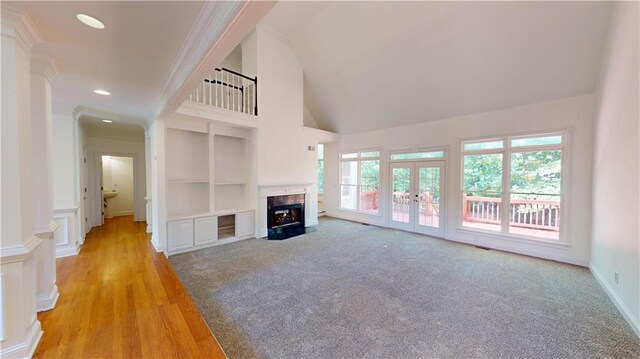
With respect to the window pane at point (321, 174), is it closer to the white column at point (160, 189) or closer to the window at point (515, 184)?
the window at point (515, 184)

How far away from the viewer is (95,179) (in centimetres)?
613

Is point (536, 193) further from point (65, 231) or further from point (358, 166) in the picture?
point (65, 231)

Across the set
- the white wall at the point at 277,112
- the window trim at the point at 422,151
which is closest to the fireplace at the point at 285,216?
the white wall at the point at 277,112

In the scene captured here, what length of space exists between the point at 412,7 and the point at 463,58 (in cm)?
128

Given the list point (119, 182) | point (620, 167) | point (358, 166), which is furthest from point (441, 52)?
point (119, 182)

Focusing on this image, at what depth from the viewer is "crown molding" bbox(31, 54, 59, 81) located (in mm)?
2156

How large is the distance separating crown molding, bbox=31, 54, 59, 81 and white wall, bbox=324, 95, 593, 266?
619cm

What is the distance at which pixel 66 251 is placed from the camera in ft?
12.4

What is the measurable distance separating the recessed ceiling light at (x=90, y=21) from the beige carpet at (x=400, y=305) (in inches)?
106

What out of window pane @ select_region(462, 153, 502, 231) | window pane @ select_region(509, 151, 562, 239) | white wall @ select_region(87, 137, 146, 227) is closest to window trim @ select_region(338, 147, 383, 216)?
window pane @ select_region(462, 153, 502, 231)

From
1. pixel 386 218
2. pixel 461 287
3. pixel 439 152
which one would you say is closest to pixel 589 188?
pixel 439 152

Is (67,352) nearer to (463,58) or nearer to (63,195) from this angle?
(63,195)

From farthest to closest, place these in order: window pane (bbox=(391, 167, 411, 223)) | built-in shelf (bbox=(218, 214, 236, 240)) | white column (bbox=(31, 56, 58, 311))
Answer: window pane (bbox=(391, 167, 411, 223))
built-in shelf (bbox=(218, 214, 236, 240))
white column (bbox=(31, 56, 58, 311))

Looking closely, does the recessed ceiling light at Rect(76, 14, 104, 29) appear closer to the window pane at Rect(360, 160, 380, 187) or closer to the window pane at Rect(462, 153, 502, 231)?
the window pane at Rect(462, 153, 502, 231)
